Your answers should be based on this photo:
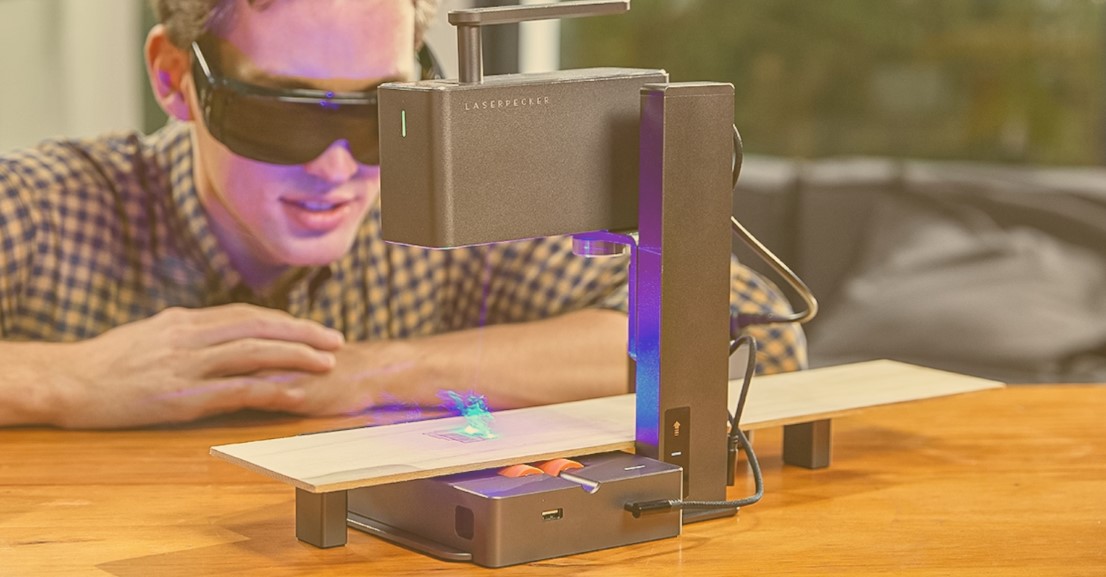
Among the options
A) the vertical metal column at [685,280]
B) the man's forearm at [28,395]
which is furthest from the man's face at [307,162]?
the vertical metal column at [685,280]

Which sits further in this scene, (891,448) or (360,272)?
(360,272)

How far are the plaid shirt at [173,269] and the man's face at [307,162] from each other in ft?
0.13

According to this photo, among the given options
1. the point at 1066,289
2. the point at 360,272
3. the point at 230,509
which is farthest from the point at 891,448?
the point at 1066,289

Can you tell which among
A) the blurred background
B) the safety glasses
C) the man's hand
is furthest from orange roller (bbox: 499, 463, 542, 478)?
the blurred background

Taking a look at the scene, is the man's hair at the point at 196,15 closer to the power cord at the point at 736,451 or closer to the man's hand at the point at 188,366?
the man's hand at the point at 188,366

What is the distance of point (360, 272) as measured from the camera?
6.89 ft

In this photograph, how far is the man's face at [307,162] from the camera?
72.9 inches

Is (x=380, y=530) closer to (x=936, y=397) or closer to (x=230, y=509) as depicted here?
(x=230, y=509)

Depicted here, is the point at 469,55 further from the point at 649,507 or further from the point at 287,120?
the point at 287,120

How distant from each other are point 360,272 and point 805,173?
1.53 meters

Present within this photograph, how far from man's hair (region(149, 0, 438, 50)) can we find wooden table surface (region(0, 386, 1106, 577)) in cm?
61

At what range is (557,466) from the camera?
1.09m

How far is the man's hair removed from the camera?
6.23ft

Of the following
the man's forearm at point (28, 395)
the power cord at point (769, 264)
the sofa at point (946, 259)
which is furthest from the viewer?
the sofa at point (946, 259)
